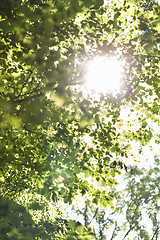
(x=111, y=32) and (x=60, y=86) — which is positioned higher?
(x=111, y=32)

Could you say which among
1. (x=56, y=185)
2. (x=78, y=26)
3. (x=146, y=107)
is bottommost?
(x=56, y=185)

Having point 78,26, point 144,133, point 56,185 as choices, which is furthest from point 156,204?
point 78,26

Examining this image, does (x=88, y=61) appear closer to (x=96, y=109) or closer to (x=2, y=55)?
(x=96, y=109)

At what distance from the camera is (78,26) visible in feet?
16.3

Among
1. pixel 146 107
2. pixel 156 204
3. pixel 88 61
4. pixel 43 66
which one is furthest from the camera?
pixel 156 204

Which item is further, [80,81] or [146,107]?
[146,107]

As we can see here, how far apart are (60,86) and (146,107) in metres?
3.13

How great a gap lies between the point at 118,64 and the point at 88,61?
857 millimetres

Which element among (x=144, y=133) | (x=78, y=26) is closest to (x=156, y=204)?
(x=144, y=133)

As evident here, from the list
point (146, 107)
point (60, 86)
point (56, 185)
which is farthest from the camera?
point (146, 107)

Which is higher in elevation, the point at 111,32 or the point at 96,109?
the point at 111,32

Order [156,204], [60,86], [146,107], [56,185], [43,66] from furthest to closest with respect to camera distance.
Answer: [156,204] → [146,107] → [56,185] → [60,86] → [43,66]

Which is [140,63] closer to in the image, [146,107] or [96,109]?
[146,107]

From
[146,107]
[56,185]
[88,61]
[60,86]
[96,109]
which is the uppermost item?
[88,61]
